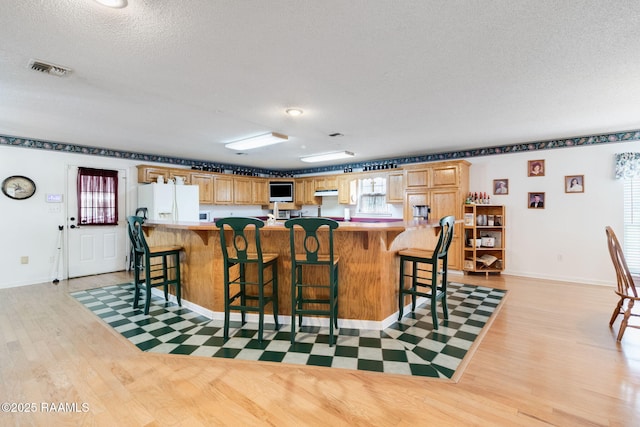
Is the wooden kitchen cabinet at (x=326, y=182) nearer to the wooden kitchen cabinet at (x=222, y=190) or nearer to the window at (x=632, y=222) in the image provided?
the wooden kitchen cabinet at (x=222, y=190)

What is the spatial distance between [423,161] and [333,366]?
16.7ft

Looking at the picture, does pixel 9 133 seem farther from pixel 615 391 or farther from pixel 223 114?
pixel 615 391

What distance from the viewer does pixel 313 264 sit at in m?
2.48

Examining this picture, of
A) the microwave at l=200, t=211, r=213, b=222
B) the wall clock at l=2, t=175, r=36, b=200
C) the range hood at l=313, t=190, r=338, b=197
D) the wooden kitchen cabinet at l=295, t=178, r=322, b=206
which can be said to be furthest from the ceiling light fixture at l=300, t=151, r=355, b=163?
the wall clock at l=2, t=175, r=36, b=200

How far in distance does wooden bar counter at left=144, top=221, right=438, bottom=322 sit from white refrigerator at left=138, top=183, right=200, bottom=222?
7.69 feet

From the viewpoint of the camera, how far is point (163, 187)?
5.43 m

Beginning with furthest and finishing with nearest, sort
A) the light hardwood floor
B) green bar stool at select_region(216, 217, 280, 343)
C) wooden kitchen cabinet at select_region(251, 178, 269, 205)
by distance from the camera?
wooden kitchen cabinet at select_region(251, 178, 269, 205) → green bar stool at select_region(216, 217, 280, 343) → the light hardwood floor

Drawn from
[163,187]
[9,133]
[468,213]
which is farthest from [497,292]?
[9,133]

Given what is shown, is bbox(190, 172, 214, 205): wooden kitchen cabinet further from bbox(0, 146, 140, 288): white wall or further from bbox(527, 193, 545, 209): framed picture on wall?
bbox(527, 193, 545, 209): framed picture on wall

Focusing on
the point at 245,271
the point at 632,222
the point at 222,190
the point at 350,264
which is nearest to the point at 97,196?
the point at 222,190

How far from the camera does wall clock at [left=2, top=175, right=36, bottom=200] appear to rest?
4477 millimetres

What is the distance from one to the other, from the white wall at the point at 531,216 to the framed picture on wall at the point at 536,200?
7 cm

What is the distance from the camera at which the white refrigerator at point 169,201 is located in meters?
5.33

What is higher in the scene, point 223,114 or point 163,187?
point 223,114
